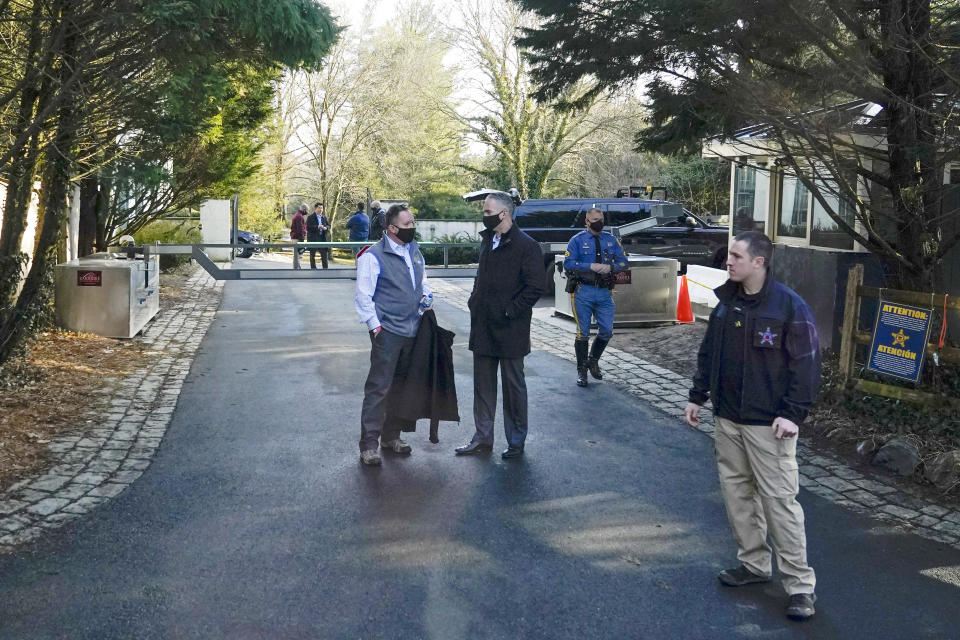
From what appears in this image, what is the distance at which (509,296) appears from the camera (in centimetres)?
714

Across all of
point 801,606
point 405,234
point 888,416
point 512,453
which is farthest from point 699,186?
point 801,606

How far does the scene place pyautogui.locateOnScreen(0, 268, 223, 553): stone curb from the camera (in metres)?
5.71

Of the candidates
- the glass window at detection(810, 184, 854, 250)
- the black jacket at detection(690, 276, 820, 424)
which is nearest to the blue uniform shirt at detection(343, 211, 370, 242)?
the glass window at detection(810, 184, 854, 250)

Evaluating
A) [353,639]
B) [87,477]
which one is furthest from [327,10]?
[353,639]

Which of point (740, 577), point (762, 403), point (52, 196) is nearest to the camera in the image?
point (762, 403)

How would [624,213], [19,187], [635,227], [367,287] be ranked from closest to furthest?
1. [367,287]
2. [19,187]
3. [635,227]
4. [624,213]

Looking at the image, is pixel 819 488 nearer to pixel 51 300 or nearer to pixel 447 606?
pixel 447 606

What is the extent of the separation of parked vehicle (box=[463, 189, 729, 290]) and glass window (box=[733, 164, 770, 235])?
762 millimetres

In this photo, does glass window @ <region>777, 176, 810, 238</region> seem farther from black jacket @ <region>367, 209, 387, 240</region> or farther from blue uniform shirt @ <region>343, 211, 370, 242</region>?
blue uniform shirt @ <region>343, 211, 370, 242</region>

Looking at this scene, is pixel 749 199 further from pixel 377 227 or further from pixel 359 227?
pixel 359 227

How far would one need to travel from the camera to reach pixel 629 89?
1027 centimetres

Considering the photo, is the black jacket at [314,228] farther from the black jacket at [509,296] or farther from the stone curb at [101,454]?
the black jacket at [509,296]

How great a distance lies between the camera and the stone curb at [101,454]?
571cm

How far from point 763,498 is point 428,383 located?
3.11 meters
